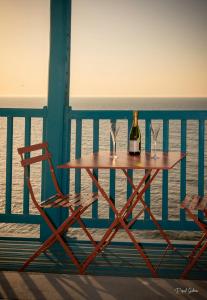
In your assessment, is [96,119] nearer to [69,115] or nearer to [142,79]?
[69,115]

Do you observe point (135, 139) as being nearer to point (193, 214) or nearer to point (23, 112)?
point (193, 214)

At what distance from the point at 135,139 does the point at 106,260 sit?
961mm

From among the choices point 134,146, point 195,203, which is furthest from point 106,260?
point 134,146

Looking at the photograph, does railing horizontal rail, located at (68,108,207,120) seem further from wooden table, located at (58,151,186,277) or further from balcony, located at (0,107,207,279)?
wooden table, located at (58,151,186,277)

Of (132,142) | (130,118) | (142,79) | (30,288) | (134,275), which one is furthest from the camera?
(142,79)

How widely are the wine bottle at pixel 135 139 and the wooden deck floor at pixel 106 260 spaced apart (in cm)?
79

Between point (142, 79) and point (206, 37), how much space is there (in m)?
8.54

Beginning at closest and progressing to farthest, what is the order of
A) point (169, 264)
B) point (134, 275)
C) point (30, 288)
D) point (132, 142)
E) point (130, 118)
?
point (30, 288) → point (134, 275) → point (169, 264) → point (132, 142) → point (130, 118)

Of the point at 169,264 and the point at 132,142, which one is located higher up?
the point at 132,142

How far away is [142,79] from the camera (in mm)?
50125

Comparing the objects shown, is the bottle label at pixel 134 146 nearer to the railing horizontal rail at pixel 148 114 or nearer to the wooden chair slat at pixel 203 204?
the railing horizontal rail at pixel 148 114

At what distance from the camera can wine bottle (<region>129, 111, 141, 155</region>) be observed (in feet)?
12.0

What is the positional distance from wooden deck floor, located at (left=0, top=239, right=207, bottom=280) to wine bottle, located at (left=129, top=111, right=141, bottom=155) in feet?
2.59

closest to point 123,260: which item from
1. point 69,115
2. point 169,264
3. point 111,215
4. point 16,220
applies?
point 169,264
